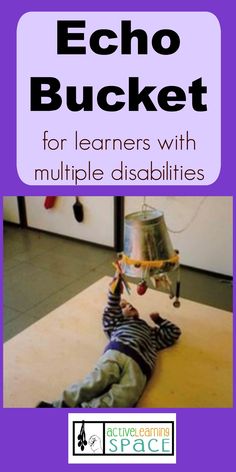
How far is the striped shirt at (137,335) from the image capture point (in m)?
1.45

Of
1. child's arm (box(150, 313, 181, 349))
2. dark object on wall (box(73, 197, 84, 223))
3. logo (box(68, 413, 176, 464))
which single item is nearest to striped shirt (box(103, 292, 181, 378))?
child's arm (box(150, 313, 181, 349))

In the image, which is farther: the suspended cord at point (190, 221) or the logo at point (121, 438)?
the suspended cord at point (190, 221)

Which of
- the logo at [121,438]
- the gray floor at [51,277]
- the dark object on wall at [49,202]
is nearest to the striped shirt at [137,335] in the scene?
the gray floor at [51,277]

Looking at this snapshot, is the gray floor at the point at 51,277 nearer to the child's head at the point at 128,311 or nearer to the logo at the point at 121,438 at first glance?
the child's head at the point at 128,311

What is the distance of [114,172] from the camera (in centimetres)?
85

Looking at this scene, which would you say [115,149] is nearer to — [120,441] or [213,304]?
[120,441]

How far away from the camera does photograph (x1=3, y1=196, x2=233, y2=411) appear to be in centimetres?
131

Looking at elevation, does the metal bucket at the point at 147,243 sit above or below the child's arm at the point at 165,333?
above

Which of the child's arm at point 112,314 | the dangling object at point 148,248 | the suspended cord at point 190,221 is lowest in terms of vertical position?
the child's arm at point 112,314

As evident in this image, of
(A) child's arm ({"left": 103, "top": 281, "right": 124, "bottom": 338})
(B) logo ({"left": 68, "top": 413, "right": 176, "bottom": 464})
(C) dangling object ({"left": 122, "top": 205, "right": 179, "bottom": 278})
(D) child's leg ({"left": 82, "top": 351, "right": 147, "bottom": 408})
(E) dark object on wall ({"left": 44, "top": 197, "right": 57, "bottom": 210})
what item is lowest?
(D) child's leg ({"left": 82, "top": 351, "right": 147, "bottom": 408})

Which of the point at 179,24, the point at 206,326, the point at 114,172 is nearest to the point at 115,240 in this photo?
the point at 206,326

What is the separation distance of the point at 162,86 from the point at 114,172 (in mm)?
194

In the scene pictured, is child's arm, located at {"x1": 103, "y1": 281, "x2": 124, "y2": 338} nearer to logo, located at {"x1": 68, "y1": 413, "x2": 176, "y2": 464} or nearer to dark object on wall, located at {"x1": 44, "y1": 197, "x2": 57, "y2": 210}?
logo, located at {"x1": 68, "y1": 413, "x2": 176, "y2": 464}

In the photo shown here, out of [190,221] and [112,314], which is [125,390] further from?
[190,221]
